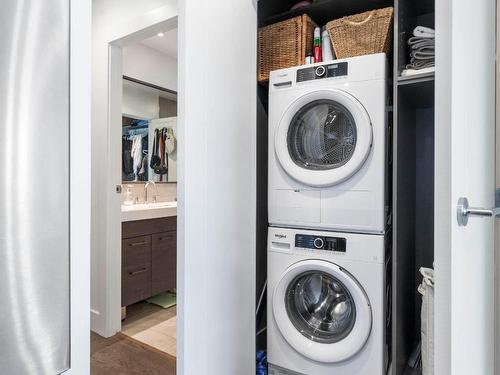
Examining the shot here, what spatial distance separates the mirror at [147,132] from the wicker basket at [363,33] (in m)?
2.20

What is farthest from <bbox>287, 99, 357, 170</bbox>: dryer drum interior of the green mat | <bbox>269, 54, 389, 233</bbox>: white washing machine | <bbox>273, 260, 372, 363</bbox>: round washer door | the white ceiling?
the green mat

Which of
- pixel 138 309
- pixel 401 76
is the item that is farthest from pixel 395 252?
pixel 138 309

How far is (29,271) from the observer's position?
0.66m

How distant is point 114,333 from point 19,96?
2.24m

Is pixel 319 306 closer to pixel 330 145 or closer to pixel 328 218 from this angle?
pixel 328 218

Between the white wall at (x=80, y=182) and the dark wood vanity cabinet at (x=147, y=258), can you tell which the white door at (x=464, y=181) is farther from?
the dark wood vanity cabinet at (x=147, y=258)

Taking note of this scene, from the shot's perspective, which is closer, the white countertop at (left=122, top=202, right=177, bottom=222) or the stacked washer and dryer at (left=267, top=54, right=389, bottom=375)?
the stacked washer and dryer at (left=267, top=54, right=389, bottom=375)

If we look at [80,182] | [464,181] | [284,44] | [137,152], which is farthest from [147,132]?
[464,181]

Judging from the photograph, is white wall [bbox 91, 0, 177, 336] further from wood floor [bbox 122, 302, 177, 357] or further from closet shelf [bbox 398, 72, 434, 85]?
closet shelf [bbox 398, 72, 434, 85]

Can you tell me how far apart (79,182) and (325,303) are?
137 cm

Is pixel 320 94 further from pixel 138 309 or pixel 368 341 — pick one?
pixel 138 309

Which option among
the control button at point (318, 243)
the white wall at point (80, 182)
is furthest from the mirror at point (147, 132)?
the white wall at point (80, 182)

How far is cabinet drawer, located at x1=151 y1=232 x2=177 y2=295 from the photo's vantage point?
2805mm

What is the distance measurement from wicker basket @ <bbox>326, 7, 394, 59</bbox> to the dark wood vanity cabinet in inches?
78.7
